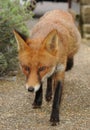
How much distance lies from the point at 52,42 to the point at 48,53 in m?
0.14

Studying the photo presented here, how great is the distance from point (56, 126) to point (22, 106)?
975 mm

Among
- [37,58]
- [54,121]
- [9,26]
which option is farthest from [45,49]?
[9,26]

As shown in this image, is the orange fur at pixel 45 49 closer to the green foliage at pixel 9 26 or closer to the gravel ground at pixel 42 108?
the gravel ground at pixel 42 108

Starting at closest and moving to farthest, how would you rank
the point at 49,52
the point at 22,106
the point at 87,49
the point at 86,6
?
the point at 49,52 → the point at 22,106 → the point at 87,49 → the point at 86,6

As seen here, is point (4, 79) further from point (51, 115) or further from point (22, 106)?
point (51, 115)

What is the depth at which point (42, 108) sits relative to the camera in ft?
22.0

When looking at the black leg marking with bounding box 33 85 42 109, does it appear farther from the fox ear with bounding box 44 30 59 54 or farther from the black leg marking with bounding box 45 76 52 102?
the fox ear with bounding box 44 30 59 54

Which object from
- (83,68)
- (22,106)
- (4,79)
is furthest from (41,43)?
(83,68)

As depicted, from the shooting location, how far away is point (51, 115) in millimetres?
6062

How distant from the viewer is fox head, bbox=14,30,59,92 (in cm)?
552

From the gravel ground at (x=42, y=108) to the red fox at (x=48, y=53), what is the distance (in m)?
0.19

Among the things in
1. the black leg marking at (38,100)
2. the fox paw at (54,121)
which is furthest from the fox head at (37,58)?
the black leg marking at (38,100)

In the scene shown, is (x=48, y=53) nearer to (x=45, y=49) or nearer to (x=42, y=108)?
(x=45, y=49)

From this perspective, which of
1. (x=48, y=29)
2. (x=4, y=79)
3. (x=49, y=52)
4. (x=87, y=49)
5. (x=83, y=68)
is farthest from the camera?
(x=87, y=49)
